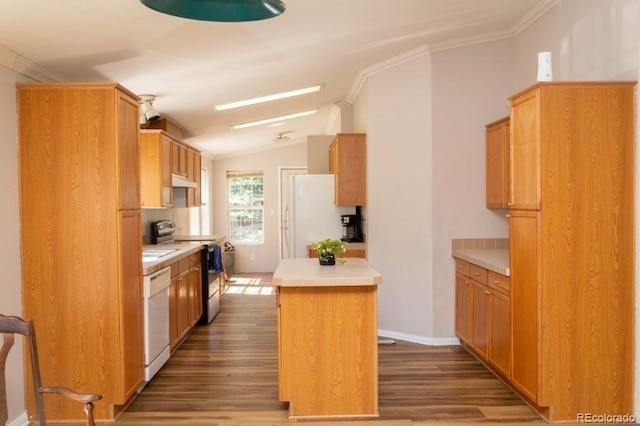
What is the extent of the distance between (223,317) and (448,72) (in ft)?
12.2

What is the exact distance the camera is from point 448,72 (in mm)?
4539

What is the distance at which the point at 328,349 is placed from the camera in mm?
3053

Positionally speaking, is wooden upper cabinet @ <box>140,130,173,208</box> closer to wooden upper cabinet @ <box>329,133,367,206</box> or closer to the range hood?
the range hood

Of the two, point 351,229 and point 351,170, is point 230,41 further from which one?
point 351,229

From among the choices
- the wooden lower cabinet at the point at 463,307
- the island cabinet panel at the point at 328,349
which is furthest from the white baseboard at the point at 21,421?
the wooden lower cabinet at the point at 463,307

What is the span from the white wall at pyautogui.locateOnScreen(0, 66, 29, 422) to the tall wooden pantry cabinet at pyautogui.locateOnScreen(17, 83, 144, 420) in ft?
0.16

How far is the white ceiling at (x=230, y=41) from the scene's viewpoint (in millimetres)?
2570

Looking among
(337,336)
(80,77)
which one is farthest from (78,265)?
(337,336)

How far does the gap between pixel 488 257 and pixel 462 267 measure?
1.51 ft

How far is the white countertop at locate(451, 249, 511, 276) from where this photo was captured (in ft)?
11.4

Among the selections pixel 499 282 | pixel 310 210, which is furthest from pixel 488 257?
pixel 310 210

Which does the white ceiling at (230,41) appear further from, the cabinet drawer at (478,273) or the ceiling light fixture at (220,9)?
the cabinet drawer at (478,273)

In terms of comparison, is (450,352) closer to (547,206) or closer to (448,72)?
(547,206)

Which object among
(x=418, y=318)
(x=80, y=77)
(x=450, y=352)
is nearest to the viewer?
(x=80, y=77)
